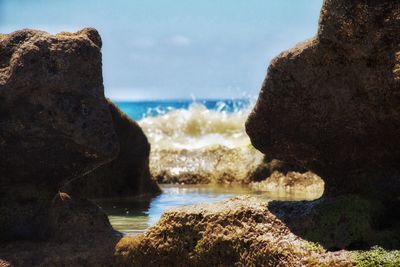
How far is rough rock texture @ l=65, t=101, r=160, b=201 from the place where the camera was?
11.9m

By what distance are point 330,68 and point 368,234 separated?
1.31m

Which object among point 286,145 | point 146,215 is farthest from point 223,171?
point 286,145

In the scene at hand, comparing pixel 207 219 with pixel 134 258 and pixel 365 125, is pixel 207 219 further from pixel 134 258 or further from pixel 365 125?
pixel 365 125

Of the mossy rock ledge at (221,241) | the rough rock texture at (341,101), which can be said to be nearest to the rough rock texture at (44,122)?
the mossy rock ledge at (221,241)

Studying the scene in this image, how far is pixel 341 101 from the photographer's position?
591 cm

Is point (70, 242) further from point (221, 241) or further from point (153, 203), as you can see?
point (153, 203)

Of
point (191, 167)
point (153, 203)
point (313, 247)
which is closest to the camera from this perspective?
point (313, 247)

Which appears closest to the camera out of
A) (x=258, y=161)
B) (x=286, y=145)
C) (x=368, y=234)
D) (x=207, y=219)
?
(x=368, y=234)

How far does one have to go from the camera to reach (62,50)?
21.2ft

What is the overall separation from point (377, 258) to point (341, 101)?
1338mm

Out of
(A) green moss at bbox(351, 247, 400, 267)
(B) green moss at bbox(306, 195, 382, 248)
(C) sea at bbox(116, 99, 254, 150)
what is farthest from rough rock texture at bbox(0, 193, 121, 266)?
(C) sea at bbox(116, 99, 254, 150)

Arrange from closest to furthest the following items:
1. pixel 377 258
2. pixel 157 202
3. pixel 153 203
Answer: pixel 377 258 → pixel 153 203 → pixel 157 202

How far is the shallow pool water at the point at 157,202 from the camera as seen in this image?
8.63 meters

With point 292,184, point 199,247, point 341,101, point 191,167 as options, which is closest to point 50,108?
point 199,247
